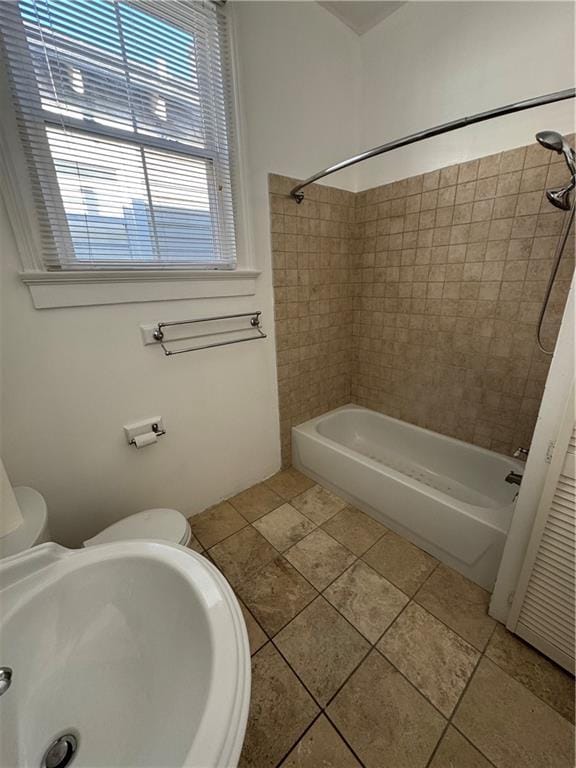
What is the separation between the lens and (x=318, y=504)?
6.26 feet

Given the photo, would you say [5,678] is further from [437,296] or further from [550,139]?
[437,296]

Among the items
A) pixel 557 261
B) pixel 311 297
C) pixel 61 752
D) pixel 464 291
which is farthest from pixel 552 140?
pixel 61 752

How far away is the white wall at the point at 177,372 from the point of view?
1.18m

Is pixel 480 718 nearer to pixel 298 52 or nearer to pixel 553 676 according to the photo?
pixel 553 676

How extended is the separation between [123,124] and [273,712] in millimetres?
2185

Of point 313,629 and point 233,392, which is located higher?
point 233,392

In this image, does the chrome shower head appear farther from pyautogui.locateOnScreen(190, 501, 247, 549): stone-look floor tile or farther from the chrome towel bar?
pyautogui.locateOnScreen(190, 501, 247, 549): stone-look floor tile

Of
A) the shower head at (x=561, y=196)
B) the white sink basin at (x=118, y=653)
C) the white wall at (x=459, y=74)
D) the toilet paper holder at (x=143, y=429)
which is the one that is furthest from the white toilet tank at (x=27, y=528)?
the white wall at (x=459, y=74)

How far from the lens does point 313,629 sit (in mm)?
1223

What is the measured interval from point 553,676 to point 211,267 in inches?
83.9

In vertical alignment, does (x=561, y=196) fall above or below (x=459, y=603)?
above

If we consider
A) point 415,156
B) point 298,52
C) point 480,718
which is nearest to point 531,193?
point 415,156

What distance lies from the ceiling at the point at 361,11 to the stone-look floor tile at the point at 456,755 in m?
A: 3.21

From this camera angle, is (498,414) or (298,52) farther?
A: (498,414)
